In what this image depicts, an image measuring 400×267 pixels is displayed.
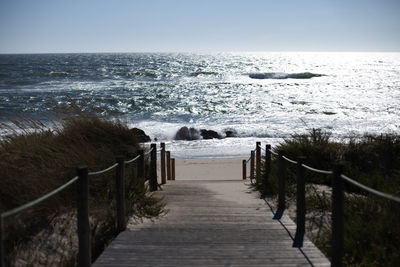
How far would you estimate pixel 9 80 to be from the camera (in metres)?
57.3

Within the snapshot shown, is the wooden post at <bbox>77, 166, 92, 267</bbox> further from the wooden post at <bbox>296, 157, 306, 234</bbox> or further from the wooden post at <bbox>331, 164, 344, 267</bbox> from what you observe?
the wooden post at <bbox>296, 157, 306, 234</bbox>

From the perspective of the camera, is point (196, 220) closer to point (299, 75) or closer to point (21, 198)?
point (21, 198)

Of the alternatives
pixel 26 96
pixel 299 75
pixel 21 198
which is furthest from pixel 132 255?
pixel 299 75

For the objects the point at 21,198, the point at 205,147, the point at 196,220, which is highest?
the point at 21,198

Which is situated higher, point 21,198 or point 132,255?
point 21,198

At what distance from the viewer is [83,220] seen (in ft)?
13.8

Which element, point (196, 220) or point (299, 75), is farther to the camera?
point (299, 75)

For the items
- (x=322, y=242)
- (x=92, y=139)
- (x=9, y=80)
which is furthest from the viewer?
(x=9, y=80)

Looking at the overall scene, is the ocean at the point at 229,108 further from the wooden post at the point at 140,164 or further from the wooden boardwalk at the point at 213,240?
the wooden boardwalk at the point at 213,240

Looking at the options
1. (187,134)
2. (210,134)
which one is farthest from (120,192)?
(210,134)

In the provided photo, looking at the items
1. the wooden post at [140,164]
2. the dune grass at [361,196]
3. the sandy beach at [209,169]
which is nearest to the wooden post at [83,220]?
the dune grass at [361,196]

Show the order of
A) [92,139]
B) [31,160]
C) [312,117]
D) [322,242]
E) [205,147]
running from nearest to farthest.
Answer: [322,242] < [31,160] < [92,139] < [205,147] < [312,117]

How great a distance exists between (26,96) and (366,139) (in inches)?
1498

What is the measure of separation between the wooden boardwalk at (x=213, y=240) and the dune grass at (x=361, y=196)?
0.51 metres
